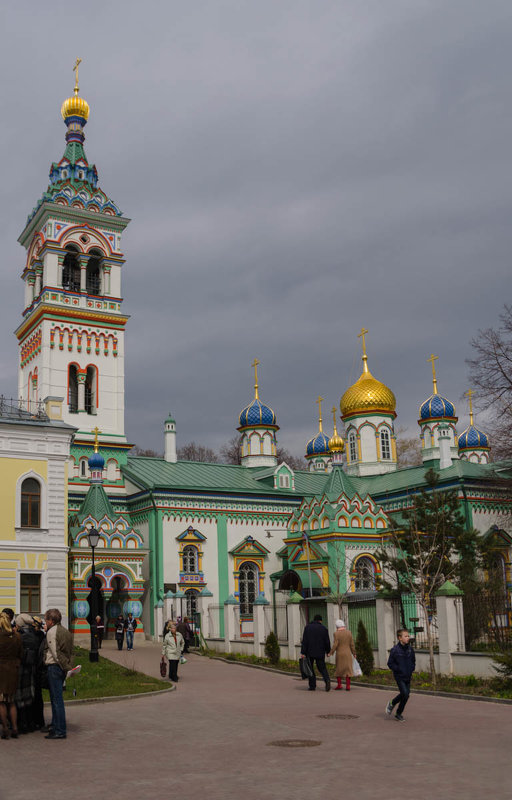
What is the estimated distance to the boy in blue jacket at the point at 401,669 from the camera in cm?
1170

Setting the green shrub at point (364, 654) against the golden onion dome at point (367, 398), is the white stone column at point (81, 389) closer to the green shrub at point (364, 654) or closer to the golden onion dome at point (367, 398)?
the golden onion dome at point (367, 398)

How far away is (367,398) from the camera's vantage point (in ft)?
153

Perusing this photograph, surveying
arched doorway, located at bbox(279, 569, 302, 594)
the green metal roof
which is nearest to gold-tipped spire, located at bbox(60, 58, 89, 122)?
the green metal roof

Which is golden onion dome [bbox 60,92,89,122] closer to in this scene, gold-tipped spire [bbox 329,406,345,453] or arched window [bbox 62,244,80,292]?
arched window [bbox 62,244,80,292]

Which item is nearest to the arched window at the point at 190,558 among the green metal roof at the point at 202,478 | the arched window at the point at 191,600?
the arched window at the point at 191,600

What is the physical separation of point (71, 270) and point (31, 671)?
3339 cm

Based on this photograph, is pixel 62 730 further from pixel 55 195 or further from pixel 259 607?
pixel 55 195

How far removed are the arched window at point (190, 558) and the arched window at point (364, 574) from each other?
22.5 ft

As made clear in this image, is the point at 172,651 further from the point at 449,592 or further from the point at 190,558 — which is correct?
the point at 190,558

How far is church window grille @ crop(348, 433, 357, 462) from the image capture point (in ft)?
154

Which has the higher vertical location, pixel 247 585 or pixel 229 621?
pixel 247 585

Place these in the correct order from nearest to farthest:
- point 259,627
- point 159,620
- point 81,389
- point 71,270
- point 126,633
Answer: point 259,627 → point 126,633 → point 159,620 → point 81,389 → point 71,270

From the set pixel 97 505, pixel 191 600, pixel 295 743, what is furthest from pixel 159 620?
pixel 295 743

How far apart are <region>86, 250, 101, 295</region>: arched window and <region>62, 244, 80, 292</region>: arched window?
27.8 inches
